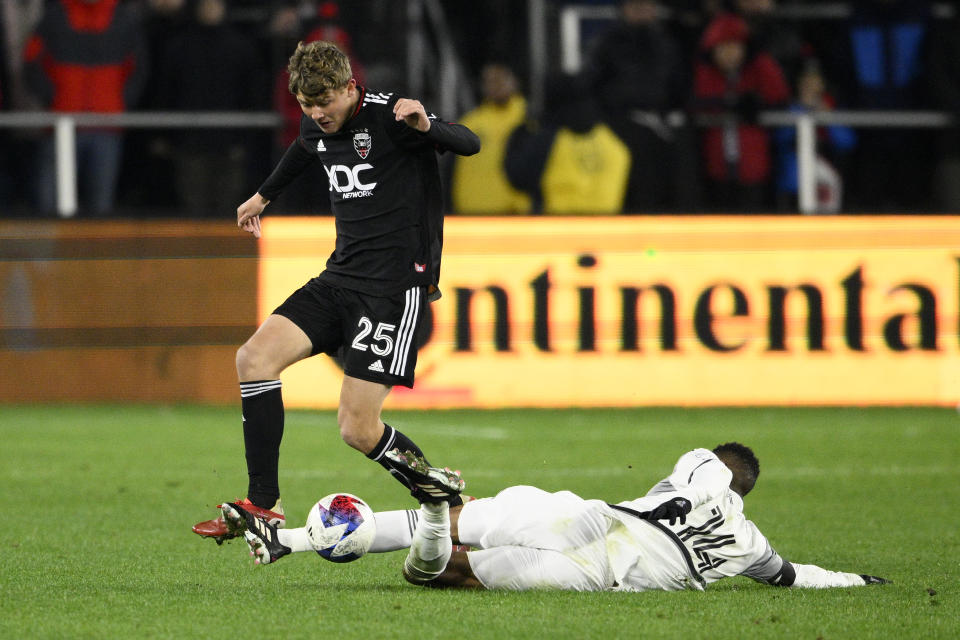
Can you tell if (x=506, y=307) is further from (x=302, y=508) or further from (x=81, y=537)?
(x=81, y=537)

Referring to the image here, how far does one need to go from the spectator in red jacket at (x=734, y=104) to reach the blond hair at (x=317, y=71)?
825 centimetres

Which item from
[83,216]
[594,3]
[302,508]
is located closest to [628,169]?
[594,3]

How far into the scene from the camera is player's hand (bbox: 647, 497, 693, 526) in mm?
5648

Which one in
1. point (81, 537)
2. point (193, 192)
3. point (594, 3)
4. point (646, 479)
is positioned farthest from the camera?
point (594, 3)

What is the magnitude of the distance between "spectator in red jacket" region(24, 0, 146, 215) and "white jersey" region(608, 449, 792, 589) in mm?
8246

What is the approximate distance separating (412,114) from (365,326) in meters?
0.83

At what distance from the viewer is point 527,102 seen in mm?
14719

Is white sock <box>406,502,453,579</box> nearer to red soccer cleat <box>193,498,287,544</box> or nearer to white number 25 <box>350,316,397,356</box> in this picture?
red soccer cleat <box>193,498,287,544</box>

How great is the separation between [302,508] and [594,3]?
355 inches

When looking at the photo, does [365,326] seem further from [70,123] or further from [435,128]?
[70,123]

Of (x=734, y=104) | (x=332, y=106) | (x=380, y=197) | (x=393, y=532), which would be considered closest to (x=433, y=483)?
(x=393, y=532)

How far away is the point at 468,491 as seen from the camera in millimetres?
8594

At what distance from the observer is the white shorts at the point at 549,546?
5.68 metres

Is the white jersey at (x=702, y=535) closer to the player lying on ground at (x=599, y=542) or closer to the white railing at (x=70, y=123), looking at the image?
the player lying on ground at (x=599, y=542)
